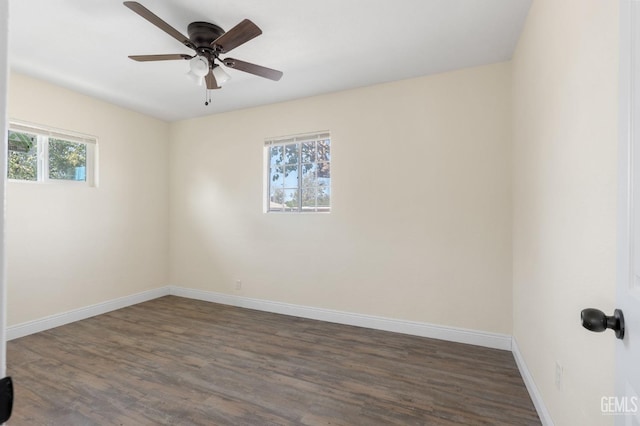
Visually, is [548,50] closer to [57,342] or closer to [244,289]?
[244,289]

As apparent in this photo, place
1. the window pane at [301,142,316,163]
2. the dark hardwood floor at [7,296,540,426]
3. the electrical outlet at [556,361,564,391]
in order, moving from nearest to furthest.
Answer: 1. the electrical outlet at [556,361,564,391]
2. the dark hardwood floor at [7,296,540,426]
3. the window pane at [301,142,316,163]

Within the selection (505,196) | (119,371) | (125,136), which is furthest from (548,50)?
(125,136)

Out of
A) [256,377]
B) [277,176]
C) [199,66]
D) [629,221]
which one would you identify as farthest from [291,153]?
[629,221]

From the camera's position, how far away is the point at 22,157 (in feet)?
10.2

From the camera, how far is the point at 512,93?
2639 mm

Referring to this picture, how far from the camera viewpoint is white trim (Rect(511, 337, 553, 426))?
1.69 meters

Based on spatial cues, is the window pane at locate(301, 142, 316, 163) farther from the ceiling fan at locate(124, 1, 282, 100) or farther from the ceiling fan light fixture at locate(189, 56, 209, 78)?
the ceiling fan light fixture at locate(189, 56, 209, 78)

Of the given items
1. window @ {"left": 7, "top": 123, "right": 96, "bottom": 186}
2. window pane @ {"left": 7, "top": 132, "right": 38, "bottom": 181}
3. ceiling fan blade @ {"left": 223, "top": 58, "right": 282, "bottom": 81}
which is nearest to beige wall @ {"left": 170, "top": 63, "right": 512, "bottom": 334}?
ceiling fan blade @ {"left": 223, "top": 58, "right": 282, "bottom": 81}

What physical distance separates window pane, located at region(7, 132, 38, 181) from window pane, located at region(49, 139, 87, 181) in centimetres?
14

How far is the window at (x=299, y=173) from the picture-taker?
11.7 feet

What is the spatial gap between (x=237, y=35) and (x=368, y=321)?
116 inches

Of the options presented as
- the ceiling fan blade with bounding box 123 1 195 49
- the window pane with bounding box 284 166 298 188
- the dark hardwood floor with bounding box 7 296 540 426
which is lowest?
the dark hardwood floor with bounding box 7 296 540 426

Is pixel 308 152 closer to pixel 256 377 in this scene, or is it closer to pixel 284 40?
pixel 284 40

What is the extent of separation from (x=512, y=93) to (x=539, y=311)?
6.28 feet
